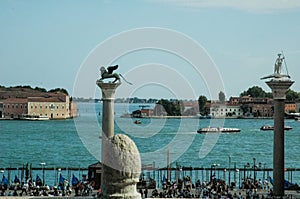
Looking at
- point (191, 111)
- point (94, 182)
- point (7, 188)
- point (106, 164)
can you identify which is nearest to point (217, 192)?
point (94, 182)

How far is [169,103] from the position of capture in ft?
335

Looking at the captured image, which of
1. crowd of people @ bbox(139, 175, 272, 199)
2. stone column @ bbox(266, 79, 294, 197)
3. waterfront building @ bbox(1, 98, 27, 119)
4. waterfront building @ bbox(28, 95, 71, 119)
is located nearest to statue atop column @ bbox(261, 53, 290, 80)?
stone column @ bbox(266, 79, 294, 197)

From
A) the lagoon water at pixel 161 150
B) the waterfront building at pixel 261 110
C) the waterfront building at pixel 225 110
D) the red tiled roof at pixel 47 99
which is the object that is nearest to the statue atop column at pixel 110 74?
the lagoon water at pixel 161 150

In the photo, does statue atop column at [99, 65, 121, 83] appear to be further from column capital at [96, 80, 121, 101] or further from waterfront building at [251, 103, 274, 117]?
waterfront building at [251, 103, 274, 117]

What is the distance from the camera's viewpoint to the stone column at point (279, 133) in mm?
18547

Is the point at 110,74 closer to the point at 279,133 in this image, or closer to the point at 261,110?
the point at 279,133

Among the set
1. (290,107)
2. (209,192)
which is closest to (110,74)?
(209,192)

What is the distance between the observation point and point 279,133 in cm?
1856

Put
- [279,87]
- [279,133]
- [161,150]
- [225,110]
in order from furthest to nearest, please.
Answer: [225,110], [161,150], [279,87], [279,133]

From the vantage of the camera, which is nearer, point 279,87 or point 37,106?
point 279,87

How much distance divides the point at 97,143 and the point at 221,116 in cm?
6436

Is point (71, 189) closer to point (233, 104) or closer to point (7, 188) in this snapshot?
point (7, 188)

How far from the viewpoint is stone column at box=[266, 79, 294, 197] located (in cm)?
1855

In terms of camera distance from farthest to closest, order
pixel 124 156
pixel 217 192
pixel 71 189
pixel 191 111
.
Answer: pixel 191 111, pixel 71 189, pixel 217 192, pixel 124 156
